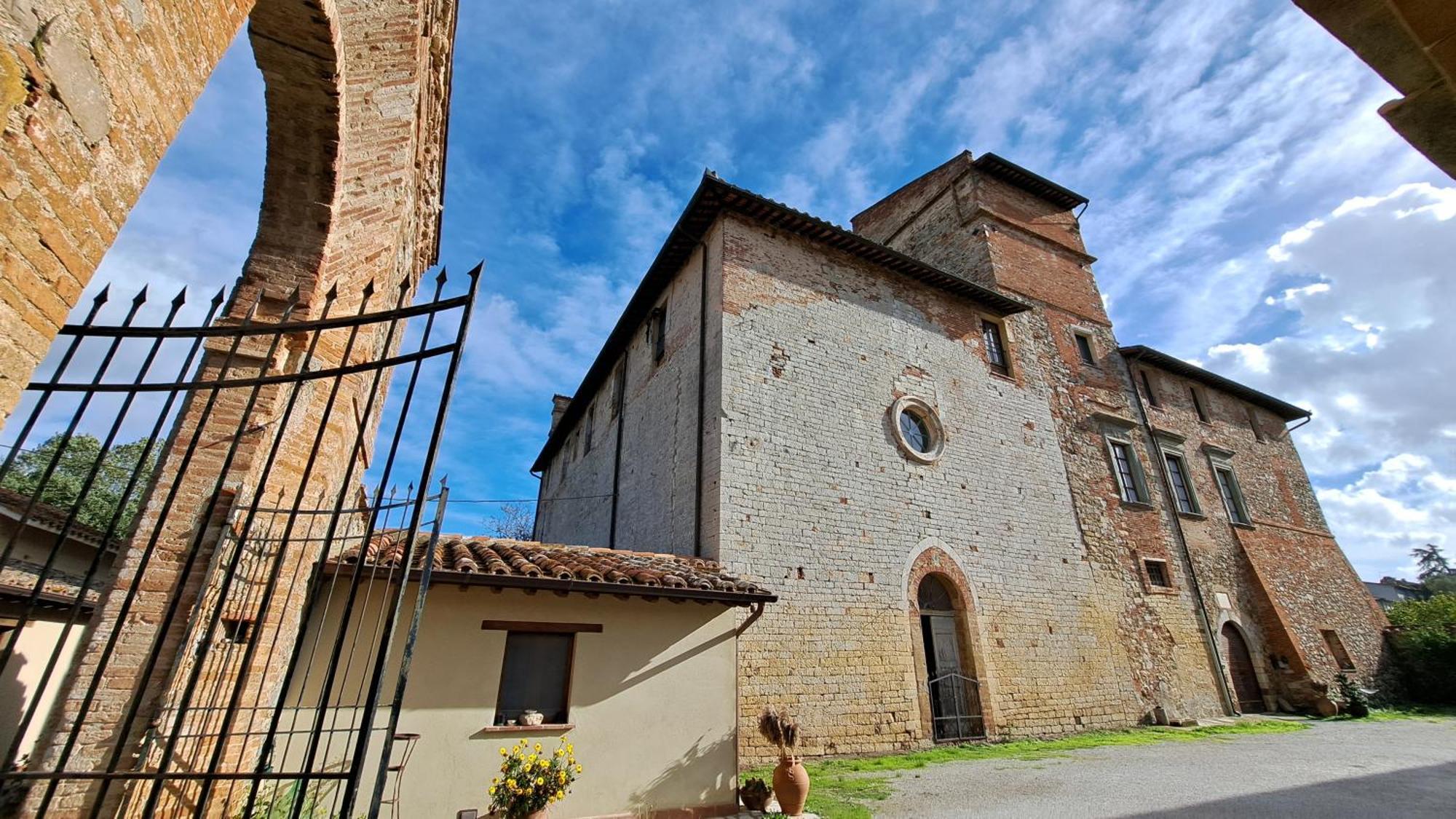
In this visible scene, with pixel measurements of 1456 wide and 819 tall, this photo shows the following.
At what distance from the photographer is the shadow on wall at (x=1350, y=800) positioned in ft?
18.8

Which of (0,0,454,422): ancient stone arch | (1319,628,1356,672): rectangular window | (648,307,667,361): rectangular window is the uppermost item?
(648,307,667,361): rectangular window

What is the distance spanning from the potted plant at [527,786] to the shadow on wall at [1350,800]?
5.54m

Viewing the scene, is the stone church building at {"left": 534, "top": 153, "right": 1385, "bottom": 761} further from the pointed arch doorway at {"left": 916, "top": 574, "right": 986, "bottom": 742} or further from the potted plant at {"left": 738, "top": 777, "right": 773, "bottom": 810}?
the potted plant at {"left": 738, "top": 777, "right": 773, "bottom": 810}

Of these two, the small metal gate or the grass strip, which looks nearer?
the grass strip

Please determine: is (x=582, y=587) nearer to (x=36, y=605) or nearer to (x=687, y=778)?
(x=687, y=778)

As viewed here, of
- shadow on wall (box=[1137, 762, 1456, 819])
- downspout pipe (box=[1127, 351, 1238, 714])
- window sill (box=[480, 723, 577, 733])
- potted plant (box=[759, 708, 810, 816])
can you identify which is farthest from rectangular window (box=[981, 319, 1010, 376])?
window sill (box=[480, 723, 577, 733])

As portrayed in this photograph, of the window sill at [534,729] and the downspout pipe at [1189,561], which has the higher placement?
the downspout pipe at [1189,561]

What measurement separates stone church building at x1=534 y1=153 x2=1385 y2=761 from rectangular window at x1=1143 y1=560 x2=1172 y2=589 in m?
0.05

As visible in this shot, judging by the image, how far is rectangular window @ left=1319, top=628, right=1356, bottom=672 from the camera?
595 inches

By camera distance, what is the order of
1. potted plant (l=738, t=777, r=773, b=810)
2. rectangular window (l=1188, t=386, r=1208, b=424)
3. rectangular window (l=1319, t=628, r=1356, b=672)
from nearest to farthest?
potted plant (l=738, t=777, r=773, b=810) < rectangular window (l=1319, t=628, r=1356, b=672) < rectangular window (l=1188, t=386, r=1208, b=424)

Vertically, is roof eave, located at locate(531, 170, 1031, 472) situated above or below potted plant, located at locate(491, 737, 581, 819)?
above

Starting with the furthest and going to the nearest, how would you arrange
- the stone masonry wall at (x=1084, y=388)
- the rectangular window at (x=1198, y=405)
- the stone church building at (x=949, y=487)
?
the rectangular window at (x=1198, y=405) → the stone masonry wall at (x=1084, y=388) → the stone church building at (x=949, y=487)

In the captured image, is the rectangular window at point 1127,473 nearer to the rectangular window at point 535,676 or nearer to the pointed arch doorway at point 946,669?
the pointed arch doorway at point 946,669

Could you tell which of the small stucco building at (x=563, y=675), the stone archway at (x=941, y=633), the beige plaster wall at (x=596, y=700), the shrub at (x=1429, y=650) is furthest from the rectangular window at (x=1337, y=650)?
the beige plaster wall at (x=596, y=700)
